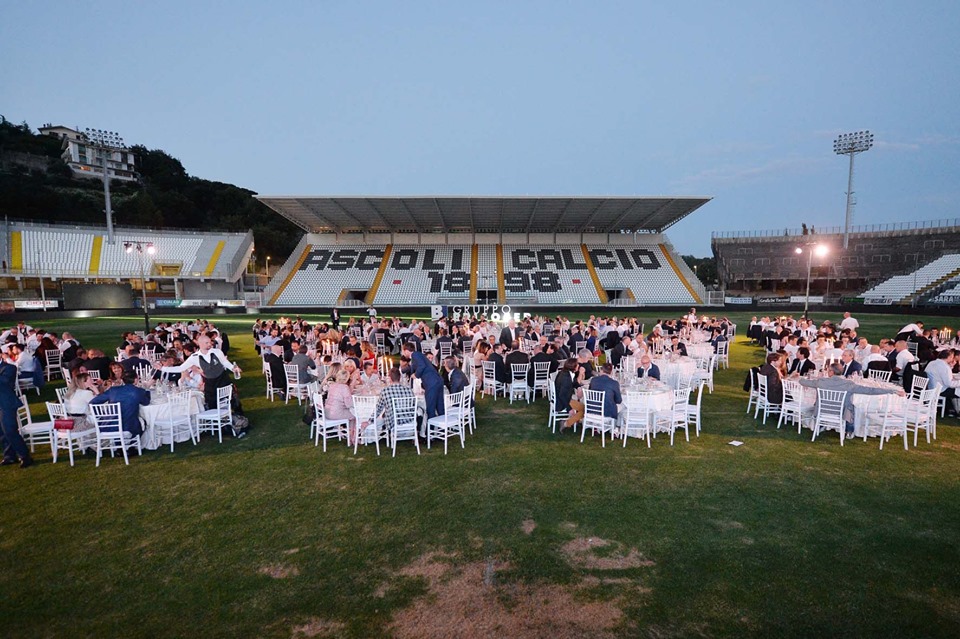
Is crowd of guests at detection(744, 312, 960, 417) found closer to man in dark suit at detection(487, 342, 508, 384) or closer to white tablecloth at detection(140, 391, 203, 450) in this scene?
man in dark suit at detection(487, 342, 508, 384)

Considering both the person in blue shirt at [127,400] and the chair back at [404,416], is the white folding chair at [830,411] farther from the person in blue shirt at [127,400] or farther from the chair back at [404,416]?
the person in blue shirt at [127,400]

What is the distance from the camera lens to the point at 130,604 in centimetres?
402

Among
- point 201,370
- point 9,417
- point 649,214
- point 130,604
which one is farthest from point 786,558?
point 649,214

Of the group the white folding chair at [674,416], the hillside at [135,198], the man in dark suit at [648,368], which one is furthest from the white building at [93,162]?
the white folding chair at [674,416]

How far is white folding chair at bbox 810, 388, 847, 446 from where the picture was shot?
24.9 feet

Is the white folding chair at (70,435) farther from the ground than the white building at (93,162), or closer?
closer

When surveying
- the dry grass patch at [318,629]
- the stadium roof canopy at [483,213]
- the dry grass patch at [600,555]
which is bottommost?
the dry grass patch at [318,629]

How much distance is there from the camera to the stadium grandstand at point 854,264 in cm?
3959

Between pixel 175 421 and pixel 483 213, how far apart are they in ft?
125

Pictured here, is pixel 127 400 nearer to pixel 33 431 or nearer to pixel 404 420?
pixel 33 431

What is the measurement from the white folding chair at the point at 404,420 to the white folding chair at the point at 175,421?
3.32 meters

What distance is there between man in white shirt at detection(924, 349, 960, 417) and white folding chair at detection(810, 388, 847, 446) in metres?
2.34

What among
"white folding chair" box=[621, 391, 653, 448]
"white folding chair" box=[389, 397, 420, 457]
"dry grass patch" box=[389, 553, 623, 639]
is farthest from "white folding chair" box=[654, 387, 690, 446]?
"dry grass patch" box=[389, 553, 623, 639]

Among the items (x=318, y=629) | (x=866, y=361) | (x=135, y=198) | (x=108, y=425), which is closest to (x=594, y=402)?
(x=318, y=629)
